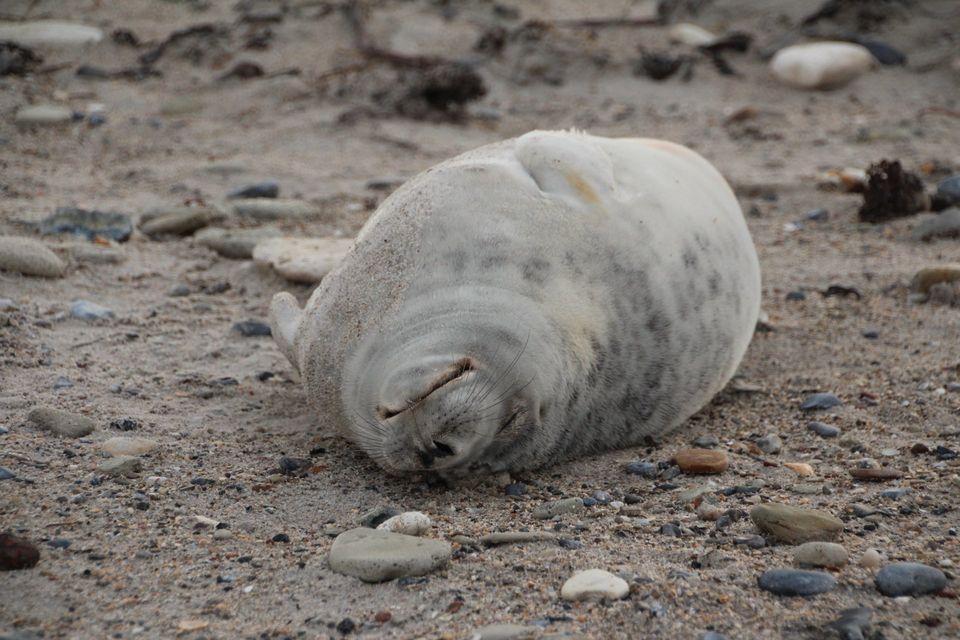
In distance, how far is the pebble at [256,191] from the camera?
6184 mm

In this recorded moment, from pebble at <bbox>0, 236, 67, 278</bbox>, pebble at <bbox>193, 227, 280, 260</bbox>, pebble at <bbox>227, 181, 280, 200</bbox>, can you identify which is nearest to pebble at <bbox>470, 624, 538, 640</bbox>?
pebble at <bbox>0, 236, 67, 278</bbox>

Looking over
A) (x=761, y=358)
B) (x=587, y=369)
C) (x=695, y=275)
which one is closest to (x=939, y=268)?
(x=761, y=358)

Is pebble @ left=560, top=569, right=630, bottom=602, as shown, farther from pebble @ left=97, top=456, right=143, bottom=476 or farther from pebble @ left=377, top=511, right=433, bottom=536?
pebble @ left=97, top=456, right=143, bottom=476

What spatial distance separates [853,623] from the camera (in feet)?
7.75

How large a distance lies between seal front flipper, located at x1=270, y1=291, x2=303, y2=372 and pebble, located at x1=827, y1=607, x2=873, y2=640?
1.85 metres

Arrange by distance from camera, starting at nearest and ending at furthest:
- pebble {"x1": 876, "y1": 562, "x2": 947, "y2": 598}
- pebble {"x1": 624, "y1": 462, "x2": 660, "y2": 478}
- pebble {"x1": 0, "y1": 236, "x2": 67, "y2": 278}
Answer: pebble {"x1": 876, "y1": 562, "x2": 947, "y2": 598}, pebble {"x1": 624, "y1": 462, "x2": 660, "y2": 478}, pebble {"x1": 0, "y1": 236, "x2": 67, "y2": 278}

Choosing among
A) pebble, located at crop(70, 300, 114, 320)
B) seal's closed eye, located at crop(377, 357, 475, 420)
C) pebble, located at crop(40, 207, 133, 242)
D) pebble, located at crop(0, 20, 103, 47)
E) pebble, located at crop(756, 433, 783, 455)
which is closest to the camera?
seal's closed eye, located at crop(377, 357, 475, 420)

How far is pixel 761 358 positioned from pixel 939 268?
1.03m

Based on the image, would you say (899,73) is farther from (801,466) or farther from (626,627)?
(626,627)

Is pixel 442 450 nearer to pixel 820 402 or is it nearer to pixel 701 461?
pixel 701 461

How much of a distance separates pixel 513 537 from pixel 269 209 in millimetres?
3523

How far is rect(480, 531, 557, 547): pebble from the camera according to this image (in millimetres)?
2854

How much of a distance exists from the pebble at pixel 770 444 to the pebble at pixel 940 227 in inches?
99.5

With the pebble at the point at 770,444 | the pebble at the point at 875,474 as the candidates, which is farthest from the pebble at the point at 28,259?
the pebble at the point at 875,474
